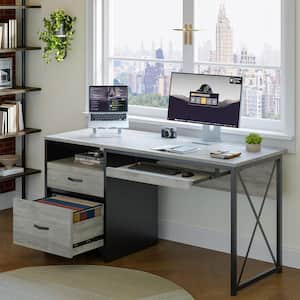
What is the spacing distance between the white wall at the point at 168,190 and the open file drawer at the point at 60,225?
0.69 m

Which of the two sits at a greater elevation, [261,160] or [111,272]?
[261,160]

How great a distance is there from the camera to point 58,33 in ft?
19.4

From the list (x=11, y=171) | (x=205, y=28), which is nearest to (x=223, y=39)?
(x=205, y=28)

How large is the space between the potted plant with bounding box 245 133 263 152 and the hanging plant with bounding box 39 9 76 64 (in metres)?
1.77

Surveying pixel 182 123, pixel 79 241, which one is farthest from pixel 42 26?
pixel 79 241

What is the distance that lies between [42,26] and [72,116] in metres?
0.73

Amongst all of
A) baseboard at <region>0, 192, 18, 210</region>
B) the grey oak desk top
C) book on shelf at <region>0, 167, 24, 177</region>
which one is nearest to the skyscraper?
the grey oak desk top

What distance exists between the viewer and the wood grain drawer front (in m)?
5.15

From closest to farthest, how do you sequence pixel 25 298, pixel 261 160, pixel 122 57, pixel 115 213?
pixel 25 298
pixel 261 160
pixel 115 213
pixel 122 57

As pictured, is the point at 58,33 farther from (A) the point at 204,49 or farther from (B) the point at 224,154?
(B) the point at 224,154

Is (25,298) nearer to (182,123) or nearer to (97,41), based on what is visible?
(182,123)

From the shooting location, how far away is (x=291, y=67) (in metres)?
4.90

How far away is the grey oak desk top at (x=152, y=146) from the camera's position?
468cm

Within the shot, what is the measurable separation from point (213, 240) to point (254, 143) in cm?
85
